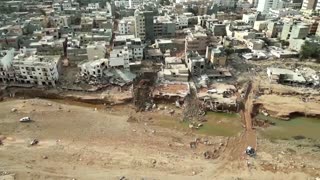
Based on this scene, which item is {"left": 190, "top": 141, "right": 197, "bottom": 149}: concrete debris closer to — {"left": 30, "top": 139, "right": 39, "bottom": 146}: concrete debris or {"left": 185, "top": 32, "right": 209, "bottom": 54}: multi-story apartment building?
{"left": 30, "top": 139, "right": 39, "bottom": 146}: concrete debris

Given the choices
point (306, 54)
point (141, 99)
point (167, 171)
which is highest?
point (306, 54)

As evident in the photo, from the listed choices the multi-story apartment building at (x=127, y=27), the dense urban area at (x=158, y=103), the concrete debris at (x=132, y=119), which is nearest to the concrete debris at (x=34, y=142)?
the dense urban area at (x=158, y=103)

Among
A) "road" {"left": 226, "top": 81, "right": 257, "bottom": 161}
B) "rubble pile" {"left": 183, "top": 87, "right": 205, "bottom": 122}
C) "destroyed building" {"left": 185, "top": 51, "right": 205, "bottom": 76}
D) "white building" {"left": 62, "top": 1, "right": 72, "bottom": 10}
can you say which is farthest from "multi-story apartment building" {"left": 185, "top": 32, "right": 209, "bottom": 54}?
"white building" {"left": 62, "top": 1, "right": 72, "bottom": 10}

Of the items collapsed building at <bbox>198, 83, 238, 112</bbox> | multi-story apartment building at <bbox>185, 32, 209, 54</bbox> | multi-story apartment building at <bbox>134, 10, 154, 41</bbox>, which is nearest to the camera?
collapsed building at <bbox>198, 83, 238, 112</bbox>

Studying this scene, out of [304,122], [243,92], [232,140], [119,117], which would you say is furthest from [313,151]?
[119,117]

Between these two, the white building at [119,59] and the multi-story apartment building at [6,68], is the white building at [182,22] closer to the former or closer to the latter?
the white building at [119,59]

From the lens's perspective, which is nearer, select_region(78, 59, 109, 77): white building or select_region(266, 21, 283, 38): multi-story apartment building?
select_region(78, 59, 109, 77): white building

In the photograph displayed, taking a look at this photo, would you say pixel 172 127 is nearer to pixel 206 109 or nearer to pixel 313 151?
pixel 206 109
